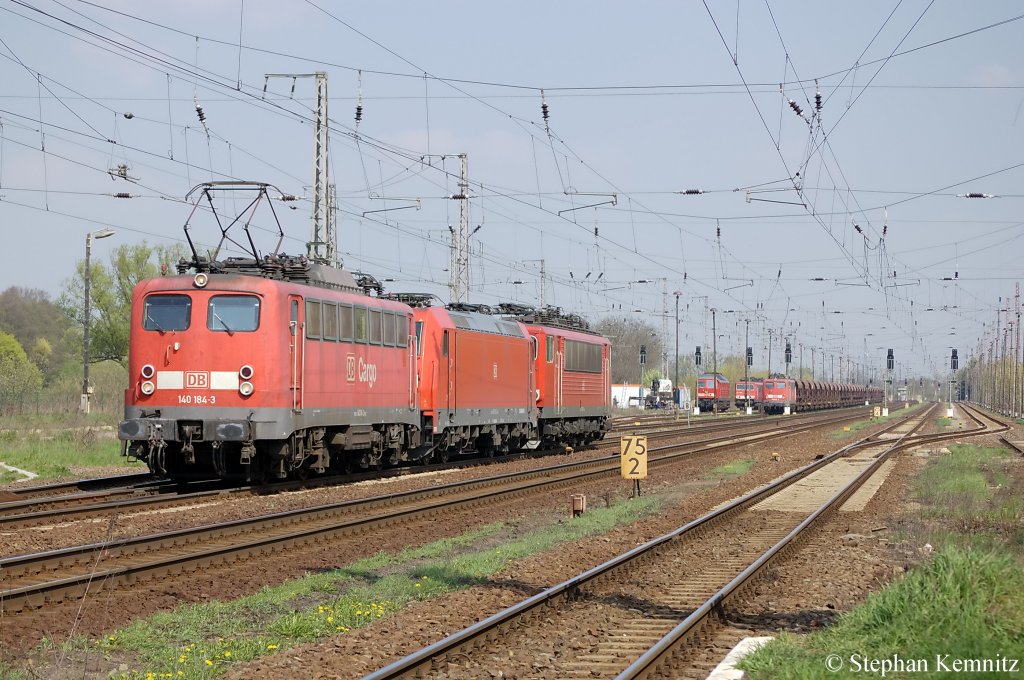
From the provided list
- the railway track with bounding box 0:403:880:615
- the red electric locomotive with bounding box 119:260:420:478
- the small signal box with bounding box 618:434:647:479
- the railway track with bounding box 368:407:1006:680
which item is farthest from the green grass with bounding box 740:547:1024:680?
the red electric locomotive with bounding box 119:260:420:478

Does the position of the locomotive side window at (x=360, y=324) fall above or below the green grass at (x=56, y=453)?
above

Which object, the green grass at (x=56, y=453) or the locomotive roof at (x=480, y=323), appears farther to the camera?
the locomotive roof at (x=480, y=323)

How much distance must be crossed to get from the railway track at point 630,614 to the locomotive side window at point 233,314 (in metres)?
8.50

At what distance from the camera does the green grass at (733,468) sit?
29.2 metres

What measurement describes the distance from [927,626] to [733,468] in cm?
2169

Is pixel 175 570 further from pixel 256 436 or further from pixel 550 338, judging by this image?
pixel 550 338

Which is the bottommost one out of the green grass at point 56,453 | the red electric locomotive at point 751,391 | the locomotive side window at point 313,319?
the green grass at point 56,453

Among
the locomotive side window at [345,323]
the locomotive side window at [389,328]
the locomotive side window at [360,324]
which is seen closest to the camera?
the locomotive side window at [345,323]

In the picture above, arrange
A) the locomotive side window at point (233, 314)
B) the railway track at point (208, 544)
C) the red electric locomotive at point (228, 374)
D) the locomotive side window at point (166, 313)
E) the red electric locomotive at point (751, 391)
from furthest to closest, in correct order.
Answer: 1. the red electric locomotive at point (751, 391)
2. the locomotive side window at point (166, 313)
3. the locomotive side window at point (233, 314)
4. the red electric locomotive at point (228, 374)
5. the railway track at point (208, 544)

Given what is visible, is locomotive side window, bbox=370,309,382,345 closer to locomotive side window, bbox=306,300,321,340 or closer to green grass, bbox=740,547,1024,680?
locomotive side window, bbox=306,300,321,340

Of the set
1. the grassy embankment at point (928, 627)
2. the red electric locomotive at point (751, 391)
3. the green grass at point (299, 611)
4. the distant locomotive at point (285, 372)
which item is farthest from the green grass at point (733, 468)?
the red electric locomotive at point (751, 391)

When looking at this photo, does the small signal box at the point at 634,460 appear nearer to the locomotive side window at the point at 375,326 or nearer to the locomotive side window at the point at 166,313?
the locomotive side window at the point at 375,326

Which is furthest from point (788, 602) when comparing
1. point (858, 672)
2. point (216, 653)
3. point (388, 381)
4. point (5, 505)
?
point (388, 381)

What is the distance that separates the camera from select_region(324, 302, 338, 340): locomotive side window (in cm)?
2184
